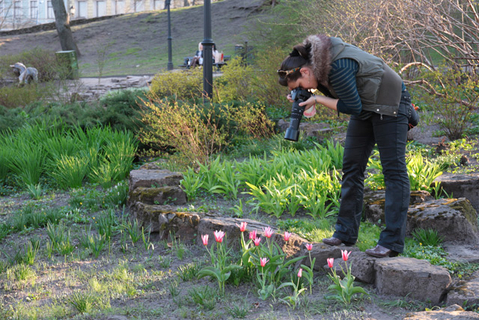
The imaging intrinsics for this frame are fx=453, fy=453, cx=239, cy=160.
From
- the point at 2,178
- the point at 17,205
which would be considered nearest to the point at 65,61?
the point at 2,178

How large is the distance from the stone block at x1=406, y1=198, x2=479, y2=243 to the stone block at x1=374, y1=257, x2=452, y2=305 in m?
0.70

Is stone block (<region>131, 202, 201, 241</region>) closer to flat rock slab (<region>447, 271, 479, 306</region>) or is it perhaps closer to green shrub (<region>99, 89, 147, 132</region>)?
flat rock slab (<region>447, 271, 479, 306</region>)

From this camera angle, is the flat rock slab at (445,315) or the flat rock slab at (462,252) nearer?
the flat rock slab at (445,315)

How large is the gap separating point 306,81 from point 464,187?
210 centimetres

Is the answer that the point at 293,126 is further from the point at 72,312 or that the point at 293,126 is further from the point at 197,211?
the point at 72,312

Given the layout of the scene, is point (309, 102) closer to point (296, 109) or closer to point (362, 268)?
point (296, 109)

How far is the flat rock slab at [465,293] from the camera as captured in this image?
244 centimetres

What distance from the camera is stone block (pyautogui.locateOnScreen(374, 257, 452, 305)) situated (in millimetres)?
2590

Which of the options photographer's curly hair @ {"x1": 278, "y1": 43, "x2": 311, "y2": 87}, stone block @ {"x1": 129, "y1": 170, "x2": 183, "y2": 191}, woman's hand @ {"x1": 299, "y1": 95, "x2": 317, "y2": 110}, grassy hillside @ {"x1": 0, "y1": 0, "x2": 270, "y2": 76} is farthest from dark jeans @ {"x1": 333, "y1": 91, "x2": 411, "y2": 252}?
grassy hillside @ {"x1": 0, "y1": 0, "x2": 270, "y2": 76}

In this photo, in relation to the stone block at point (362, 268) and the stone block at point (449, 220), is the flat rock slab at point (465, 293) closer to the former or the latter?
the stone block at point (362, 268)

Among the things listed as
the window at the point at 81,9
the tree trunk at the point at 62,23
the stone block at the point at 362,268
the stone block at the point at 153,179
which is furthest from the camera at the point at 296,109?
the window at the point at 81,9

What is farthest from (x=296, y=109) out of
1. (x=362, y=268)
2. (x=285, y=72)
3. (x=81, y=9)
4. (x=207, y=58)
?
(x=81, y=9)

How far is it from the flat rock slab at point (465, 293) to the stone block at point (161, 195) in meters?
2.66

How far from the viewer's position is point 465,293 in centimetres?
249
